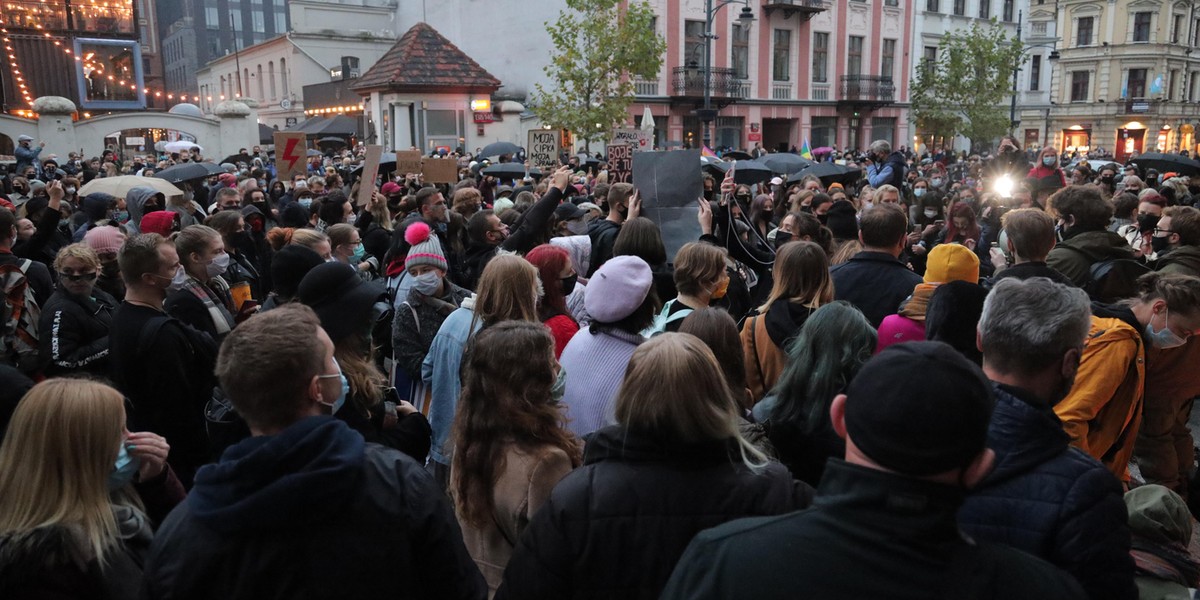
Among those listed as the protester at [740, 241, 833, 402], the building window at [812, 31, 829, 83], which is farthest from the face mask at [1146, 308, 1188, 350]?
the building window at [812, 31, 829, 83]

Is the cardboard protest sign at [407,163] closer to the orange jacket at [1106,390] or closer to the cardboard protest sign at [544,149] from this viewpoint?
the cardboard protest sign at [544,149]

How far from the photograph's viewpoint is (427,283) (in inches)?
183

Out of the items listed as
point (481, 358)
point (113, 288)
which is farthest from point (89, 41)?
point (481, 358)

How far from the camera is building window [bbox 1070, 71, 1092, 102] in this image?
58.5 m

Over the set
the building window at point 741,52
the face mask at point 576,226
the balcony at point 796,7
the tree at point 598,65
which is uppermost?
the balcony at point 796,7

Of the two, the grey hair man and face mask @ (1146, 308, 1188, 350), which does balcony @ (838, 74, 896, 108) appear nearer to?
face mask @ (1146, 308, 1188, 350)

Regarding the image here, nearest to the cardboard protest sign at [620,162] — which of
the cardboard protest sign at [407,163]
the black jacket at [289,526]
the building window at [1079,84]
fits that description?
the cardboard protest sign at [407,163]

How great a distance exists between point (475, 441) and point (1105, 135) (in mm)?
66942

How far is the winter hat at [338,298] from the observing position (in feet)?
11.2

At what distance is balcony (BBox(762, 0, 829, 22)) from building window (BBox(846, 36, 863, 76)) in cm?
304

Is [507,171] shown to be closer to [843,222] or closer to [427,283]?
[843,222]

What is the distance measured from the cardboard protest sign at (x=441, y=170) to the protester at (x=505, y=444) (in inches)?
362

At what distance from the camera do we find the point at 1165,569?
2283 mm

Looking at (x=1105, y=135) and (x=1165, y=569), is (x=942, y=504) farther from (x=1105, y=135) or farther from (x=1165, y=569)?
(x=1105, y=135)
